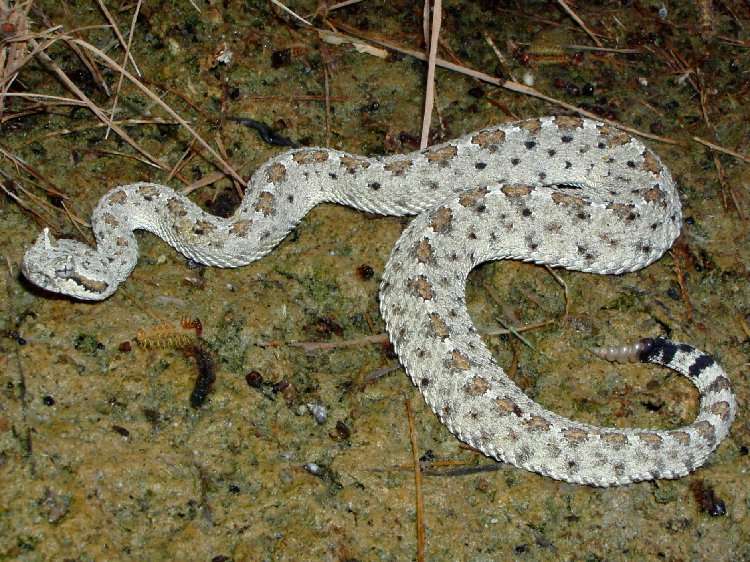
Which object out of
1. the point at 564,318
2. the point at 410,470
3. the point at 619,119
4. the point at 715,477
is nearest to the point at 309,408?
the point at 410,470

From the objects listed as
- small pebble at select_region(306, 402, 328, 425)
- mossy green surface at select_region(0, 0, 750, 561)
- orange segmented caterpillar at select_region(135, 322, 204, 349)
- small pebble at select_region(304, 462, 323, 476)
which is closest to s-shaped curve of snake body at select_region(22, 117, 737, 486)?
mossy green surface at select_region(0, 0, 750, 561)

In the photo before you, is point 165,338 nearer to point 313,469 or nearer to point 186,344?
Answer: point 186,344

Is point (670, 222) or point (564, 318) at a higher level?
point (670, 222)

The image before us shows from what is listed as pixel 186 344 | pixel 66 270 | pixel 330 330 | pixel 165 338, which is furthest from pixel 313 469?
pixel 66 270

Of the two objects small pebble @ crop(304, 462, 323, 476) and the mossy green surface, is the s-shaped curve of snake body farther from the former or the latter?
small pebble @ crop(304, 462, 323, 476)

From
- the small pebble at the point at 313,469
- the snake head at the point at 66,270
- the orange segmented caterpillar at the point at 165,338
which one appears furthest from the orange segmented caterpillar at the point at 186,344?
the small pebble at the point at 313,469

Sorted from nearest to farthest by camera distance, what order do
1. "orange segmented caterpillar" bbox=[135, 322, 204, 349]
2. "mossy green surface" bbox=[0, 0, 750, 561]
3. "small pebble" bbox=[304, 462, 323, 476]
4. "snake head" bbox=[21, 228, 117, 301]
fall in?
"mossy green surface" bbox=[0, 0, 750, 561]
"small pebble" bbox=[304, 462, 323, 476]
"snake head" bbox=[21, 228, 117, 301]
"orange segmented caterpillar" bbox=[135, 322, 204, 349]

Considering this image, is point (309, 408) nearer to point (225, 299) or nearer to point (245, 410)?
point (245, 410)
